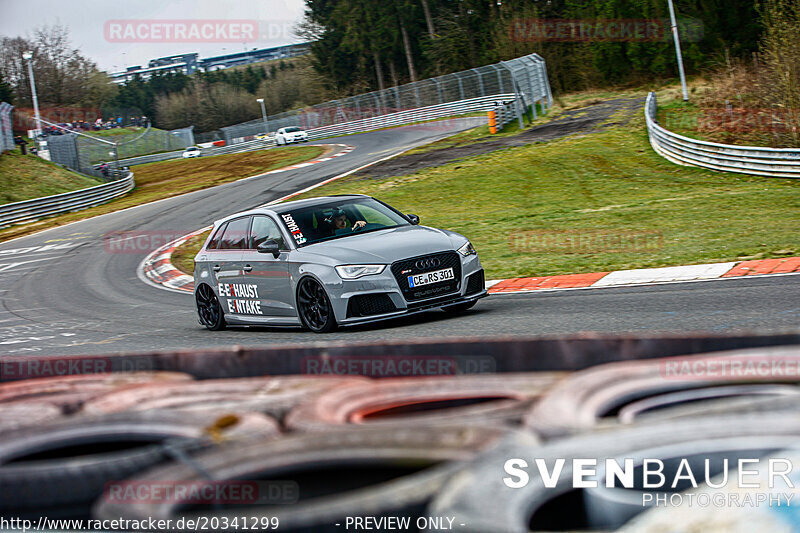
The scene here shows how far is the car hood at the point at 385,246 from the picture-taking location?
9.23 m

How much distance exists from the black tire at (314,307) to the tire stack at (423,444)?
18.2 feet

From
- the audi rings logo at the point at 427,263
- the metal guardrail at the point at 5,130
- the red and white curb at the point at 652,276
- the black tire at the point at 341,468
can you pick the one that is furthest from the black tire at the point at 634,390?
the metal guardrail at the point at 5,130

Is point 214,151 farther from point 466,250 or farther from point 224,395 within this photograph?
point 224,395

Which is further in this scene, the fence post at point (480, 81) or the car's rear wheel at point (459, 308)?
the fence post at point (480, 81)

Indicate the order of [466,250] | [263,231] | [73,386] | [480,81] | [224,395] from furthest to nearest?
[480,81]
[263,231]
[466,250]
[73,386]
[224,395]

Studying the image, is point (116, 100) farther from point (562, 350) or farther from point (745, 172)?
point (562, 350)

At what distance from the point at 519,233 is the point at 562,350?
14.5 meters

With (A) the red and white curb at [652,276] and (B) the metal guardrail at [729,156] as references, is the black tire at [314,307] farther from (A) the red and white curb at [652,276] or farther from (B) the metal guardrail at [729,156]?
(B) the metal guardrail at [729,156]

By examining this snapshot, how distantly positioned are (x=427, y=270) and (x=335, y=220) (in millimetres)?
1686

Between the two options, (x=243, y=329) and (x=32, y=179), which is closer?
(x=243, y=329)

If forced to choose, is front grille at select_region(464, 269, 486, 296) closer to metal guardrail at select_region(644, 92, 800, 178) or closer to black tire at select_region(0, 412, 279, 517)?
black tire at select_region(0, 412, 279, 517)

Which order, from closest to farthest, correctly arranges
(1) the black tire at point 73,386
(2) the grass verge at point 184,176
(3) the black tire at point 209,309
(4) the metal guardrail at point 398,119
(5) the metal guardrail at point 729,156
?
(1) the black tire at point 73,386
(3) the black tire at point 209,309
(5) the metal guardrail at point 729,156
(2) the grass verge at point 184,176
(4) the metal guardrail at point 398,119

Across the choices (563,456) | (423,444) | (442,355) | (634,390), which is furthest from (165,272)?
(563,456)

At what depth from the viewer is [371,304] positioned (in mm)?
9148
